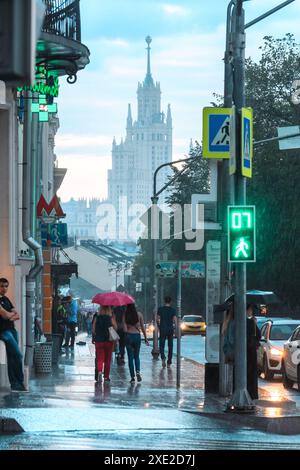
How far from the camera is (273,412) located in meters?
15.9

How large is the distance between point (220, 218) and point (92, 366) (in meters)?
11.7

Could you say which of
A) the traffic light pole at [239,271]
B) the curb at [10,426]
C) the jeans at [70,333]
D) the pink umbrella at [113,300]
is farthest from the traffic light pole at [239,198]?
the jeans at [70,333]

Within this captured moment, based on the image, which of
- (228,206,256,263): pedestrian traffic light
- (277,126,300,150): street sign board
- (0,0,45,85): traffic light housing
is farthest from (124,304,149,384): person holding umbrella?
(0,0,45,85): traffic light housing

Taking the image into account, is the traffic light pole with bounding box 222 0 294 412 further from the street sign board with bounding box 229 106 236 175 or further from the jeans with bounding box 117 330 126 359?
the jeans with bounding box 117 330 126 359

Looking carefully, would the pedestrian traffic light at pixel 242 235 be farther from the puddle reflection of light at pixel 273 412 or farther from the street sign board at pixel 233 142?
Answer: the puddle reflection of light at pixel 273 412

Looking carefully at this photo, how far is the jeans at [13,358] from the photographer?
1711 cm

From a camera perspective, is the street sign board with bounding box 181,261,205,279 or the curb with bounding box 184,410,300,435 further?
the street sign board with bounding box 181,261,205,279

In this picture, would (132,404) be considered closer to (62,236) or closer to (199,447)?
(199,447)

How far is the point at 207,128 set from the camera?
1780cm

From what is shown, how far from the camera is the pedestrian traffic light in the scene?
1586cm

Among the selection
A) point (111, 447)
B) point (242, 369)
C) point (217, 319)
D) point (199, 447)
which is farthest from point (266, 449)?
point (217, 319)

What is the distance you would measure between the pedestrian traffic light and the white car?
8.21 meters

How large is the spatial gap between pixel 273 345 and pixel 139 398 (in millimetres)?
10644

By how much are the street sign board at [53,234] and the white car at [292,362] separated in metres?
7.00
